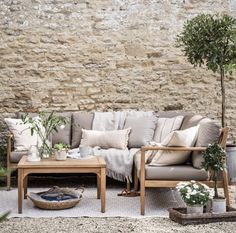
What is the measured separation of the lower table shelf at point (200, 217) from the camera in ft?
11.2

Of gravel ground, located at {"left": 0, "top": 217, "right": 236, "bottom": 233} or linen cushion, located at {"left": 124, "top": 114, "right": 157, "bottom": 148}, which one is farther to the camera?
linen cushion, located at {"left": 124, "top": 114, "right": 157, "bottom": 148}

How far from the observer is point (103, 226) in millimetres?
3381

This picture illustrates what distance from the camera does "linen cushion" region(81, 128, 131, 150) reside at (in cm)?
554

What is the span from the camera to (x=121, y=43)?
6398mm

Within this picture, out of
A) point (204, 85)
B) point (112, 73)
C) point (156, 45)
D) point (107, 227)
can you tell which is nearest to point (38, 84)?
point (112, 73)

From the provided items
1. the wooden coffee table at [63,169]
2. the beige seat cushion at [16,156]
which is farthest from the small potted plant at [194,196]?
the beige seat cushion at [16,156]

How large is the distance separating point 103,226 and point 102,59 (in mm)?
3446

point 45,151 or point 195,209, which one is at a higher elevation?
point 45,151

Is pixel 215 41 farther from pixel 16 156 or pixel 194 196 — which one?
pixel 16 156

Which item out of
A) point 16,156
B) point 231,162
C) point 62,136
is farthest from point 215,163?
point 62,136

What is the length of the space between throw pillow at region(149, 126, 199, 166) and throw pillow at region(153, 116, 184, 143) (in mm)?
1381

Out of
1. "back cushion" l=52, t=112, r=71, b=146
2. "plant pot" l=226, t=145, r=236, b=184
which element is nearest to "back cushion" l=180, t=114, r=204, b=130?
"plant pot" l=226, t=145, r=236, b=184

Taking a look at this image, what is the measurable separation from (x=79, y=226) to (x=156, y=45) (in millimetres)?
3685

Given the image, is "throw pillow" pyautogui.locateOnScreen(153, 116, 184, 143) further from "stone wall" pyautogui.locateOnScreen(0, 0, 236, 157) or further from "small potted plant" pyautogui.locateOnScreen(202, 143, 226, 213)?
"small potted plant" pyautogui.locateOnScreen(202, 143, 226, 213)
